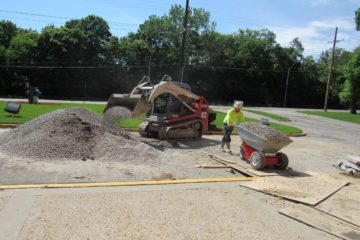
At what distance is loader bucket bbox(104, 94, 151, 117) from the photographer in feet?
44.4

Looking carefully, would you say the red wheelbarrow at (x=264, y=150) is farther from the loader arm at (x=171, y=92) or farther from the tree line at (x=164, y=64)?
the tree line at (x=164, y=64)

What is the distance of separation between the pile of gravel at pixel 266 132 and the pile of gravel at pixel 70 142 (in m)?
2.70

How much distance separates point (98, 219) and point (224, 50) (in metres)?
70.1

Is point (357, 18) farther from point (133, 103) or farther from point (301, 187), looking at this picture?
point (301, 187)

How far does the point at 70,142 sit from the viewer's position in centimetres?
1123

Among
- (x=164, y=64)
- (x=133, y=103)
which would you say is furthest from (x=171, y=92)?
(x=164, y=64)

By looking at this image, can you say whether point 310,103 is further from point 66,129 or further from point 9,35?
point 66,129

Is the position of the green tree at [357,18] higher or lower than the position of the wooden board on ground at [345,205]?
higher

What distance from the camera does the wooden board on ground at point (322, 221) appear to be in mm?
6488

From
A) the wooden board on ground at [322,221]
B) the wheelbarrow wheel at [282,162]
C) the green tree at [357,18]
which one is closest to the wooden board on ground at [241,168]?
the wheelbarrow wheel at [282,162]

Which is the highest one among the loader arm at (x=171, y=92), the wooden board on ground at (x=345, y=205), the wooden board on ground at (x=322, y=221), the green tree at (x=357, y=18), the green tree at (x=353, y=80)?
the green tree at (x=357, y=18)

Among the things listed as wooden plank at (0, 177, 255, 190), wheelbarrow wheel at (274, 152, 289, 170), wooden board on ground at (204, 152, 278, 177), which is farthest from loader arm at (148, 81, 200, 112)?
wooden plank at (0, 177, 255, 190)

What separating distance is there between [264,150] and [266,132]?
479mm

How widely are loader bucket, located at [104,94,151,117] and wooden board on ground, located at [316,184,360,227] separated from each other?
22.2 ft
